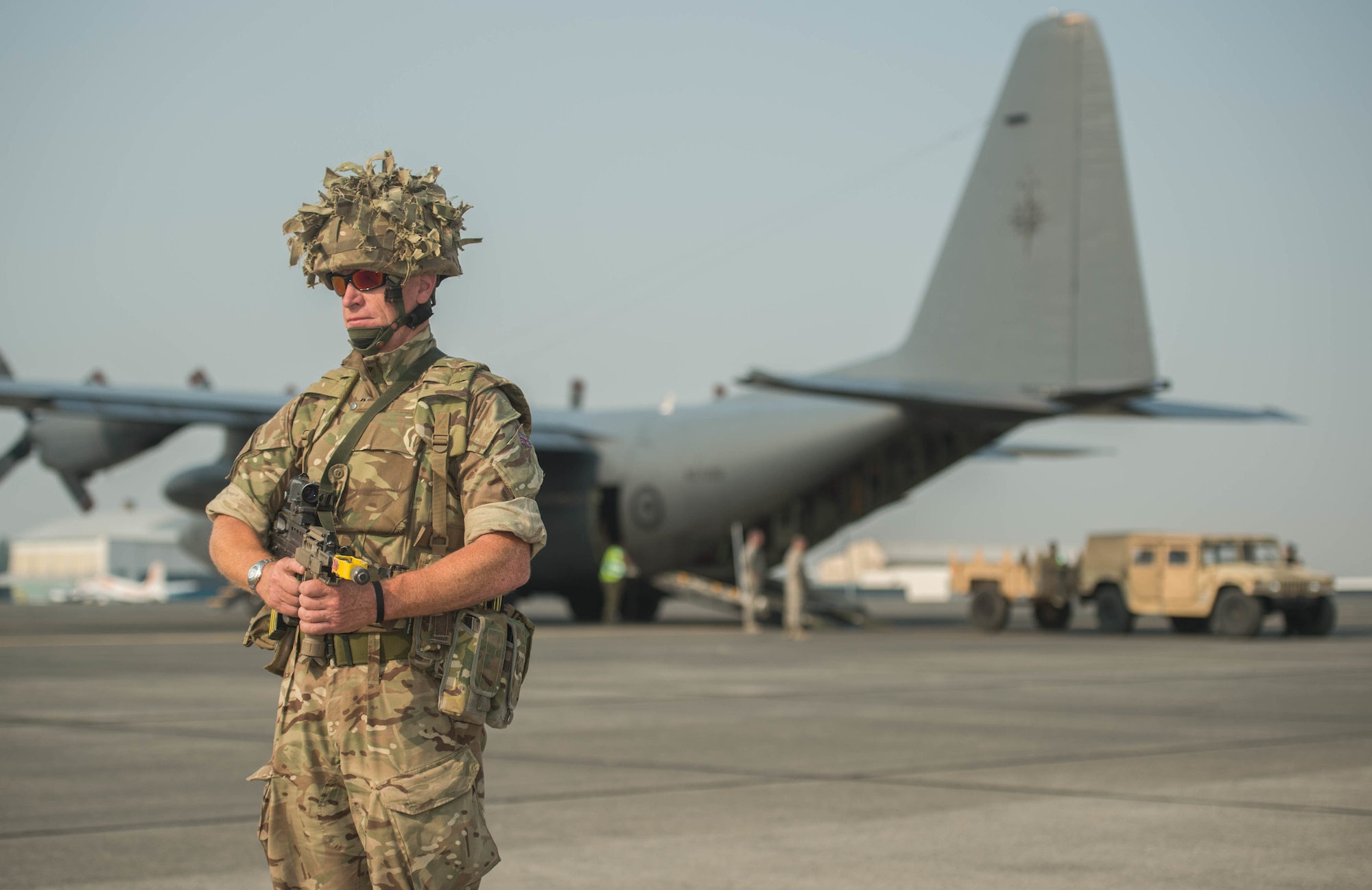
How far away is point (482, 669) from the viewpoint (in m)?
3.20

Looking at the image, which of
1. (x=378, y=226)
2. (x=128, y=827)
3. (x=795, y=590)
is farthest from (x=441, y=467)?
(x=795, y=590)

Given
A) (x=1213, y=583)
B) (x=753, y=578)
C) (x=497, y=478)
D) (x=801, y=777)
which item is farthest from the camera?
(x=753, y=578)

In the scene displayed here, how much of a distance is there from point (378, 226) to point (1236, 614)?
69.1 ft

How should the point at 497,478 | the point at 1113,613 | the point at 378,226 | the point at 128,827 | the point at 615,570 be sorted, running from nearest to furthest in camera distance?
the point at 497,478
the point at 378,226
the point at 128,827
the point at 1113,613
the point at 615,570

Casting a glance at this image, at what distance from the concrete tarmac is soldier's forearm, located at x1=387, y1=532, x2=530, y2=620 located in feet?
8.26

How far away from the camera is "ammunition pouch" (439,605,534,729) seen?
317 centimetres

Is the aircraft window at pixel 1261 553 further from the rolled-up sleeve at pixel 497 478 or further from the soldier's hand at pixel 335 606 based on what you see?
the soldier's hand at pixel 335 606

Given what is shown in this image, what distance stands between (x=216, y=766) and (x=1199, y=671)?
35.0ft

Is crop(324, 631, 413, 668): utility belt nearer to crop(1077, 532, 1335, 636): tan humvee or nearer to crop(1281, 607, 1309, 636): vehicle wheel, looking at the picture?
crop(1077, 532, 1335, 636): tan humvee

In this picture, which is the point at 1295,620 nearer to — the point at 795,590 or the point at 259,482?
the point at 795,590

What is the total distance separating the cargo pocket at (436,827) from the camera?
10.3 ft

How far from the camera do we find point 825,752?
8.97m

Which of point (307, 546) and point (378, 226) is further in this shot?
point (378, 226)

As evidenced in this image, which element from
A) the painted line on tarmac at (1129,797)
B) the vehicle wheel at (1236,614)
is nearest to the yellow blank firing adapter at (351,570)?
the painted line on tarmac at (1129,797)
